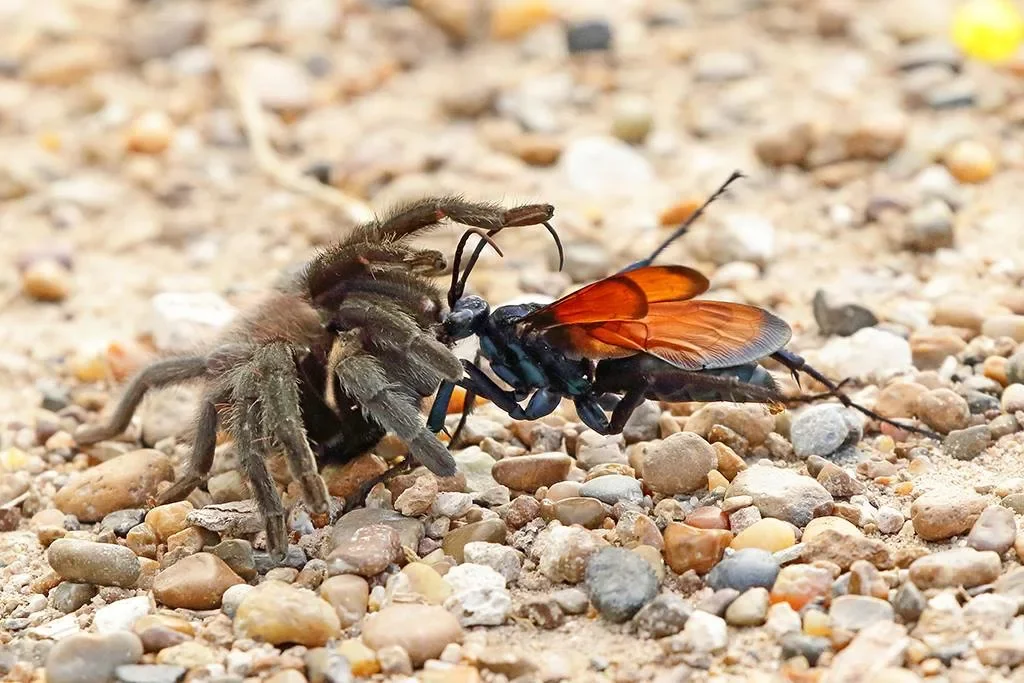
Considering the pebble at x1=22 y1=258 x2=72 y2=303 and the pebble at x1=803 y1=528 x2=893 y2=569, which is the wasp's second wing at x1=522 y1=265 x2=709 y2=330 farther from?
the pebble at x1=22 y1=258 x2=72 y2=303

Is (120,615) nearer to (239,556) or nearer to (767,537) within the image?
(239,556)

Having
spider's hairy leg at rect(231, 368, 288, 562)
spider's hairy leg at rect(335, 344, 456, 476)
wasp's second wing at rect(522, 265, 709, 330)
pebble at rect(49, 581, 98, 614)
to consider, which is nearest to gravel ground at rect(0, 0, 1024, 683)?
pebble at rect(49, 581, 98, 614)

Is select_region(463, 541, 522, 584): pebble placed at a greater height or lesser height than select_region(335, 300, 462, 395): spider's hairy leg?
lesser

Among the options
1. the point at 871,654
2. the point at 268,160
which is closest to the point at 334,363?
the point at 871,654

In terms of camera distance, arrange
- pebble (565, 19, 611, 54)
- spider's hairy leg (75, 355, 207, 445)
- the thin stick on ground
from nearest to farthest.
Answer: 1. spider's hairy leg (75, 355, 207, 445)
2. the thin stick on ground
3. pebble (565, 19, 611, 54)

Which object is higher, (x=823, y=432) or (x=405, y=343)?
(x=405, y=343)

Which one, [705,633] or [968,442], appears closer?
[705,633]

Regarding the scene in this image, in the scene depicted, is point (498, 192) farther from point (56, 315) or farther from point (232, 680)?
point (232, 680)
